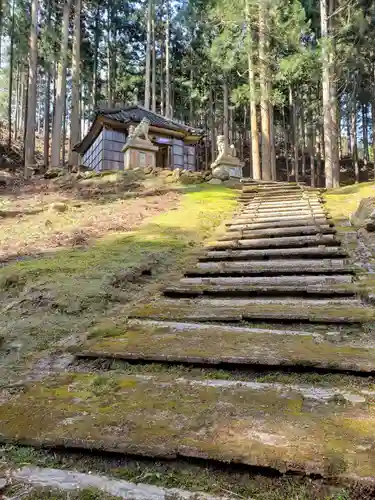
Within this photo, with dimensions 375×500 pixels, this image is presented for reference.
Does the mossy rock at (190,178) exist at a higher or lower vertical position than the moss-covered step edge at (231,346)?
higher

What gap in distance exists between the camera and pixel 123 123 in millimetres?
18125

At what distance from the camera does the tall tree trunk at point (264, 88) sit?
13941mm

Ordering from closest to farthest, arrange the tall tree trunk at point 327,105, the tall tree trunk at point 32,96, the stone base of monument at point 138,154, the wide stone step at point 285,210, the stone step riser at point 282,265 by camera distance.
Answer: the stone step riser at point 282,265 < the wide stone step at point 285,210 < the tall tree trunk at point 327,105 < the stone base of monument at point 138,154 < the tall tree trunk at point 32,96

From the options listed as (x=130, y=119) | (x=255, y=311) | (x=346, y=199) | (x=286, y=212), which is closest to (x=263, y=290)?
(x=255, y=311)

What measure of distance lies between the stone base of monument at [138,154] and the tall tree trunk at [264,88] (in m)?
4.39

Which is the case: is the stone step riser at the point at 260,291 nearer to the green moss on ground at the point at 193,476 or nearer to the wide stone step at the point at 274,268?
the wide stone step at the point at 274,268

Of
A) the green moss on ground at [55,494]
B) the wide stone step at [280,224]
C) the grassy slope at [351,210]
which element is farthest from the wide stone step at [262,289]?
the wide stone step at [280,224]

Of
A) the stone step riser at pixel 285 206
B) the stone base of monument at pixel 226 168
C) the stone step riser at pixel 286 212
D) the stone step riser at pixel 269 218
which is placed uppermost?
the stone base of monument at pixel 226 168

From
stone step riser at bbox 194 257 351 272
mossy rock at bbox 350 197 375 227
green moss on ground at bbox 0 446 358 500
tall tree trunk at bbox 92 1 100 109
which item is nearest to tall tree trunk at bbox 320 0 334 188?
mossy rock at bbox 350 197 375 227

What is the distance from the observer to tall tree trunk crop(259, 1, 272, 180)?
13.9m

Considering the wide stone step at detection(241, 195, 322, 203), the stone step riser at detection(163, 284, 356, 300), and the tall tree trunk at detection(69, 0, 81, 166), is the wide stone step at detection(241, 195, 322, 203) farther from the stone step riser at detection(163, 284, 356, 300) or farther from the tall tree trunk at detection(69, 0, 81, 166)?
the tall tree trunk at detection(69, 0, 81, 166)

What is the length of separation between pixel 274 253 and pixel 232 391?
2.75m

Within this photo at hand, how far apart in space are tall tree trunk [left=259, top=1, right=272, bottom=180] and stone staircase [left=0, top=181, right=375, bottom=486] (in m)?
12.6

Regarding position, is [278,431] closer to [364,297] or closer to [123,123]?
[364,297]
